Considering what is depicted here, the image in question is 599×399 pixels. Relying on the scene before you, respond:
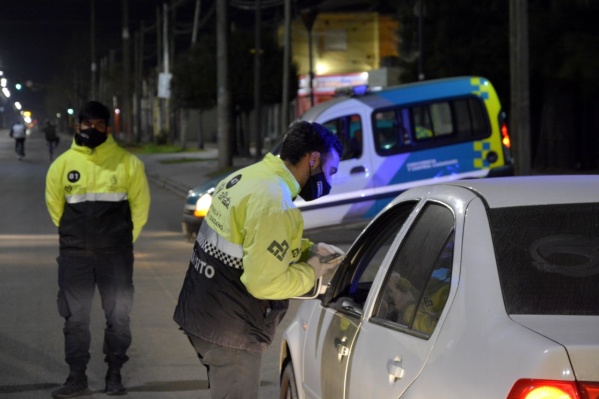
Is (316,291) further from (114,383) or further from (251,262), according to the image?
(114,383)

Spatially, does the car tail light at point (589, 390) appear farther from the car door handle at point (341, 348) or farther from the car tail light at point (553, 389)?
the car door handle at point (341, 348)

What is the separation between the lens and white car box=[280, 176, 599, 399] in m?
3.29

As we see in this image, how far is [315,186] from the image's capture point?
4.95 meters

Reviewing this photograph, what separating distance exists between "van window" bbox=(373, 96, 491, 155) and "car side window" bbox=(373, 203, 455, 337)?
11936 millimetres

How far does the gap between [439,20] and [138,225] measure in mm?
25090

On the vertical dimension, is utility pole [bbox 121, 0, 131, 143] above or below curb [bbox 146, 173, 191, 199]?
above

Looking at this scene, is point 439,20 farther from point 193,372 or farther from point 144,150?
point 144,150

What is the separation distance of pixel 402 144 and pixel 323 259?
38.5 ft

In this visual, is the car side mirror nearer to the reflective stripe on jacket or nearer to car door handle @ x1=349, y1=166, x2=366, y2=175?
the reflective stripe on jacket

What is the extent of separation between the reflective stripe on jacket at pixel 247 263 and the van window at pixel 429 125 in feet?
38.5

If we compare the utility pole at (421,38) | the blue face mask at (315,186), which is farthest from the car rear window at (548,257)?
the utility pole at (421,38)

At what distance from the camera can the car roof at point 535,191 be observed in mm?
4137

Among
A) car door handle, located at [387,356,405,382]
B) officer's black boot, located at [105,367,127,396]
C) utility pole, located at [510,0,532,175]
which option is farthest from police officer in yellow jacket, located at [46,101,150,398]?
utility pole, located at [510,0,532,175]

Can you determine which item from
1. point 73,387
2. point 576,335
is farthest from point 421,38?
point 576,335
